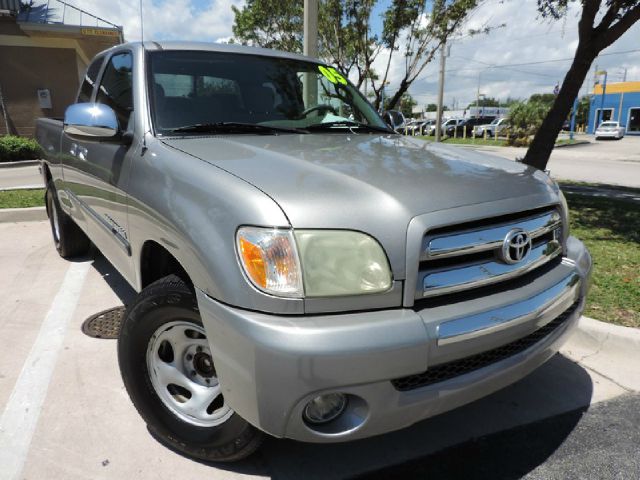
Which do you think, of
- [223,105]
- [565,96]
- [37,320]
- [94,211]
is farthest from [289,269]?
[565,96]

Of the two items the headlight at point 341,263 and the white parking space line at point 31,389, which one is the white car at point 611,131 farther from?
the headlight at point 341,263

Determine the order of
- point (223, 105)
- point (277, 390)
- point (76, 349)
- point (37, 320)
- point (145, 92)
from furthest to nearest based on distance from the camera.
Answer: point (37, 320) → point (76, 349) → point (223, 105) → point (145, 92) → point (277, 390)

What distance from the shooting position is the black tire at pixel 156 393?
81.9 inches

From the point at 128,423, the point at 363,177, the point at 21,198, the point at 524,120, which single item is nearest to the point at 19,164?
the point at 21,198

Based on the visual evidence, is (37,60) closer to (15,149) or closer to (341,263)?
(15,149)

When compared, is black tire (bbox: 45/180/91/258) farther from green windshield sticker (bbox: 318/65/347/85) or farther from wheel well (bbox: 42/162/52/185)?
green windshield sticker (bbox: 318/65/347/85)

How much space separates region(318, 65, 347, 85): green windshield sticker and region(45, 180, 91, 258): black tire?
9.29 ft

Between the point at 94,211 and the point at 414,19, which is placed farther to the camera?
the point at 414,19

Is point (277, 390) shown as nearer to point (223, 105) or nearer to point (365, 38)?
point (223, 105)

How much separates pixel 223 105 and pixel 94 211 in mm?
1167

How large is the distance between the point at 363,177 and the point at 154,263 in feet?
3.96

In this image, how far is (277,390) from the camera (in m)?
1.66

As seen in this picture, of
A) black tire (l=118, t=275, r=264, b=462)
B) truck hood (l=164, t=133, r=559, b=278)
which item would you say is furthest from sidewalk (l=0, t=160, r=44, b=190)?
truck hood (l=164, t=133, r=559, b=278)

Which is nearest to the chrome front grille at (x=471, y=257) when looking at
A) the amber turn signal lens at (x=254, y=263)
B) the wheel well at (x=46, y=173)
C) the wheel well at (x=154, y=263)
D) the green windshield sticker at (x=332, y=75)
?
the amber turn signal lens at (x=254, y=263)
